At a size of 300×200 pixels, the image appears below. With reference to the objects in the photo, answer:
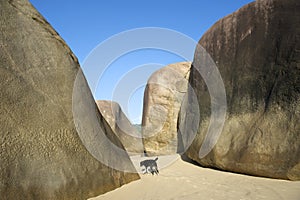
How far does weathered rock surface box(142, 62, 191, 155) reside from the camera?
8.84 meters

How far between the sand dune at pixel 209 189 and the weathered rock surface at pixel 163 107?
15.9ft

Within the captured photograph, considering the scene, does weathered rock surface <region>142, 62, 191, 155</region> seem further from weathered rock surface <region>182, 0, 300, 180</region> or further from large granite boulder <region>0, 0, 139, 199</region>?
large granite boulder <region>0, 0, 139, 199</region>

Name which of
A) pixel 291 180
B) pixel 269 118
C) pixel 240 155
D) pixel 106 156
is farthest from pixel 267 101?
pixel 106 156

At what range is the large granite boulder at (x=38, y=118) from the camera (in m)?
2.29

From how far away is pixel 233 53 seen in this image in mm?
4766

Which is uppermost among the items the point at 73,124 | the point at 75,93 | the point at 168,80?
the point at 168,80

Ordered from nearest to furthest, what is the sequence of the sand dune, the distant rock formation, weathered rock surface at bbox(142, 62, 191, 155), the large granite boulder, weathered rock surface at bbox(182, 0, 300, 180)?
the large granite boulder, the sand dune, weathered rock surface at bbox(182, 0, 300, 180), weathered rock surface at bbox(142, 62, 191, 155), the distant rock formation

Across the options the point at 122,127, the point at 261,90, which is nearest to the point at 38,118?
the point at 261,90

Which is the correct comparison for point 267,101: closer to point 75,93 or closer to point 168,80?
point 75,93

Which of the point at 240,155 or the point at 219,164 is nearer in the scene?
the point at 240,155

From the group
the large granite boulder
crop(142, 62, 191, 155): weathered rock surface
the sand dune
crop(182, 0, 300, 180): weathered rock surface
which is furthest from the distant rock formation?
the large granite boulder

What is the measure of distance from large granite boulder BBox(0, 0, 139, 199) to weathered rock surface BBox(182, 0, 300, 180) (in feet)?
7.30

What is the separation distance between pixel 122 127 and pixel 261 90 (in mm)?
8643

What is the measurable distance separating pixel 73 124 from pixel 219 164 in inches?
110
